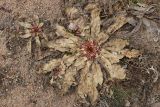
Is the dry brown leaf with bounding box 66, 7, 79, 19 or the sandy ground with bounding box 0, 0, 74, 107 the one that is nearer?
the sandy ground with bounding box 0, 0, 74, 107

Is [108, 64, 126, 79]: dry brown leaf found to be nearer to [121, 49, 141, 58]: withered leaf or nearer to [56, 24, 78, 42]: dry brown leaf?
[121, 49, 141, 58]: withered leaf

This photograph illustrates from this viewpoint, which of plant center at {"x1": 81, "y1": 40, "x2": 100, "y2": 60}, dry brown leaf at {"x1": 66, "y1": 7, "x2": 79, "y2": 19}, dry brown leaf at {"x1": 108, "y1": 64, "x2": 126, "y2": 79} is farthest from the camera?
dry brown leaf at {"x1": 66, "y1": 7, "x2": 79, "y2": 19}

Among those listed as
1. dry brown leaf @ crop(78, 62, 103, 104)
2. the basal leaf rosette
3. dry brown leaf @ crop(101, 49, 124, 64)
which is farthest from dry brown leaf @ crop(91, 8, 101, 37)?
dry brown leaf @ crop(78, 62, 103, 104)

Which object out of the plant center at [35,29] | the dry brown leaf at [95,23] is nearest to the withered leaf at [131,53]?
the dry brown leaf at [95,23]

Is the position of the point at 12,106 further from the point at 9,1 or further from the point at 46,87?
the point at 9,1

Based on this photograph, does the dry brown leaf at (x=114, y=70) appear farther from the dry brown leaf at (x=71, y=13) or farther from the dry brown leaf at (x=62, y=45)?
the dry brown leaf at (x=71, y=13)

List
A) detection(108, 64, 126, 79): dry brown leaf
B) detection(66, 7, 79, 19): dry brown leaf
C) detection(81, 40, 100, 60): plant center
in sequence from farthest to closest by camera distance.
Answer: detection(66, 7, 79, 19): dry brown leaf < detection(81, 40, 100, 60): plant center < detection(108, 64, 126, 79): dry brown leaf

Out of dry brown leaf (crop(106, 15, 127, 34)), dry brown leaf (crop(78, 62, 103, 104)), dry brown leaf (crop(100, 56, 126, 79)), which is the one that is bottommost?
dry brown leaf (crop(78, 62, 103, 104))
